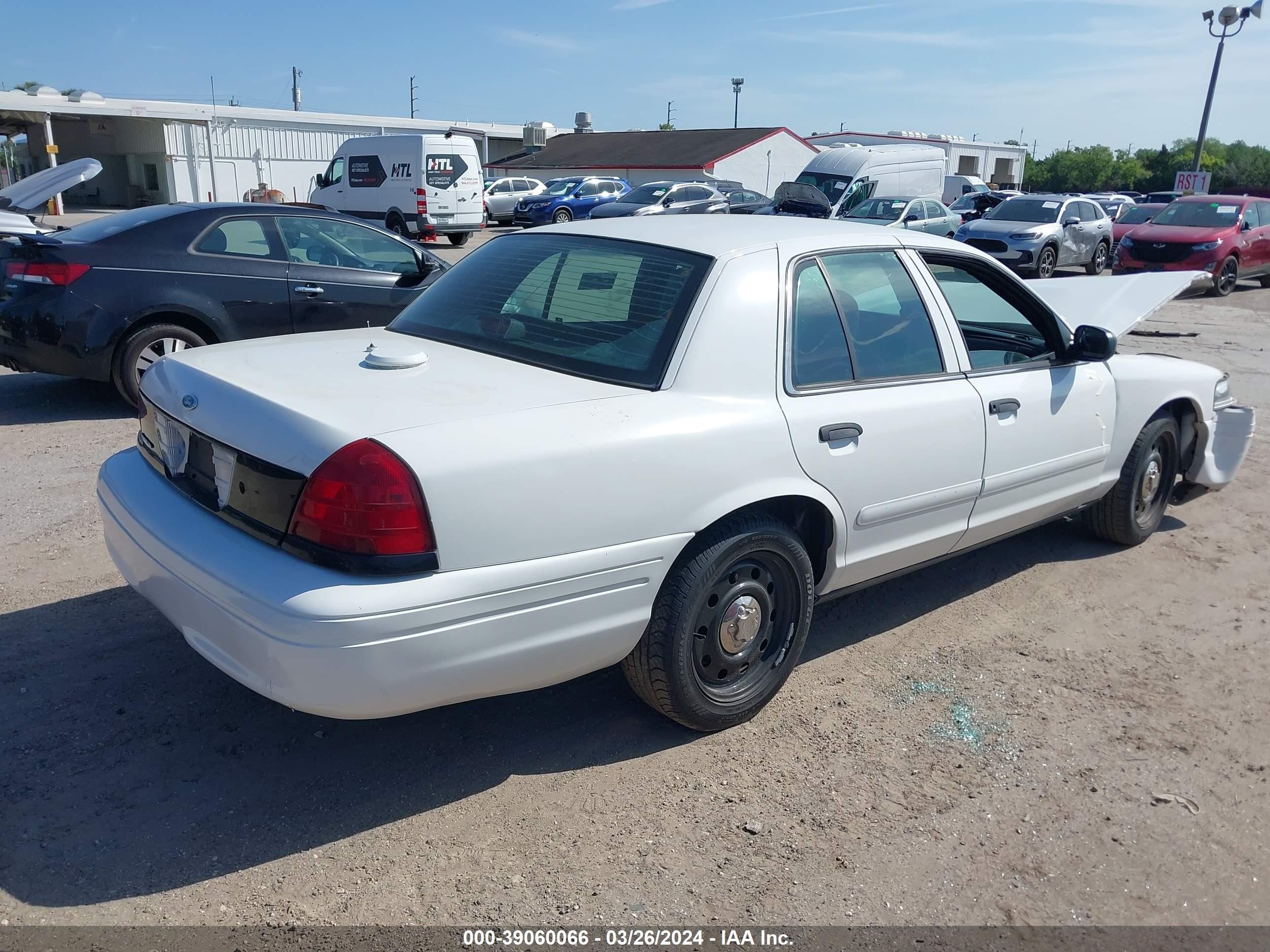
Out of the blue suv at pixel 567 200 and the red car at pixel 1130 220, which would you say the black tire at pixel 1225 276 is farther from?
the blue suv at pixel 567 200

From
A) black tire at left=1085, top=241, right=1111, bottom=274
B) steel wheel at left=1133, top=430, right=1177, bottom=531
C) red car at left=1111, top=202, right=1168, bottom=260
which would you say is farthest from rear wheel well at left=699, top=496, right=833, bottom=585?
red car at left=1111, top=202, right=1168, bottom=260

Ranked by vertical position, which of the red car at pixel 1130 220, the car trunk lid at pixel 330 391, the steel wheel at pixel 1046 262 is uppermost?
the car trunk lid at pixel 330 391

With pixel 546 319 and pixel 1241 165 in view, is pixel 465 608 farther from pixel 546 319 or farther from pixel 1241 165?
pixel 1241 165

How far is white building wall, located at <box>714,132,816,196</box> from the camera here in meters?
48.3

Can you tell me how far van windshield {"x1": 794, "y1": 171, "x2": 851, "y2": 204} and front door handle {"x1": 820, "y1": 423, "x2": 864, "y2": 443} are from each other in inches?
851

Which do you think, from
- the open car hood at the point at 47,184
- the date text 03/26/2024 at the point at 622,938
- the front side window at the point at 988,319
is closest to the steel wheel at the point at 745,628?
the date text 03/26/2024 at the point at 622,938

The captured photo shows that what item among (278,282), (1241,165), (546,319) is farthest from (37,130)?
(1241,165)

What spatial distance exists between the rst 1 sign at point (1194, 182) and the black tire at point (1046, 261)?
636 inches

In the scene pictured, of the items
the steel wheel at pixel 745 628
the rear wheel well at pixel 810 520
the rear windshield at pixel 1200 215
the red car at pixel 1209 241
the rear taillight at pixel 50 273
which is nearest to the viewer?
the steel wheel at pixel 745 628

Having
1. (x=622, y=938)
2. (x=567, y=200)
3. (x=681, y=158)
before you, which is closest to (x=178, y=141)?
(x=567, y=200)

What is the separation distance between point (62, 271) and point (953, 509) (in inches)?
224

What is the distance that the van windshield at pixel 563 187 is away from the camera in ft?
112

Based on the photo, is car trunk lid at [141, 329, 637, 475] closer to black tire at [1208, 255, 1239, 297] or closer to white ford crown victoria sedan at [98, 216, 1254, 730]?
white ford crown victoria sedan at [98, 216, 1254, 730]

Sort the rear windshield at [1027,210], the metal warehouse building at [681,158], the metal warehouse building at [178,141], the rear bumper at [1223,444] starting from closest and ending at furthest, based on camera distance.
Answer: the rear bumper at [1223,444] → the rear windshield at [1027,210] → the metal warehouse building at [178,141] → the metal warehouse building at [681,158]
